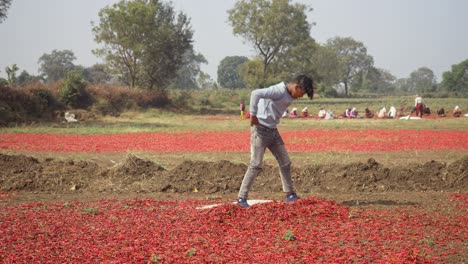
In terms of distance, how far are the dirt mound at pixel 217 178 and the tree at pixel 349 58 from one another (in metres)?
144

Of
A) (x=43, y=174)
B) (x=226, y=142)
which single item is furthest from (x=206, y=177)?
(x=226, y=142)

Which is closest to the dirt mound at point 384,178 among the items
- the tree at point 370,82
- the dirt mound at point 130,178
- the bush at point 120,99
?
the dirt mound at point 130,178

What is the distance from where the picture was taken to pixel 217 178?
12289 millimetres

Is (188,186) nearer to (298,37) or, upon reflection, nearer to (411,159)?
(411,159)

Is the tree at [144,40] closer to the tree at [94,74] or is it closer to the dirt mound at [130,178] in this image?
the dirt mound at [130,178]

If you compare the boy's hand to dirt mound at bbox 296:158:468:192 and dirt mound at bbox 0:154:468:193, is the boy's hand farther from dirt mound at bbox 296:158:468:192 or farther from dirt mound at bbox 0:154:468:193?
dirt mound at bbox 296:158:468:192

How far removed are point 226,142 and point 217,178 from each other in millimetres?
11117

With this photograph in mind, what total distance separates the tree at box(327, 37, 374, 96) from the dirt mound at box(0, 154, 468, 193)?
144m

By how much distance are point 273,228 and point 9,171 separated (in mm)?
7646

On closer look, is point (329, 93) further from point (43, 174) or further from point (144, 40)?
point (43, 174)

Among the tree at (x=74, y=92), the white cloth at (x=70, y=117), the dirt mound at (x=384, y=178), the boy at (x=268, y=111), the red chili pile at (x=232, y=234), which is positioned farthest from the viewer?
the tree at (x=74, y=92)

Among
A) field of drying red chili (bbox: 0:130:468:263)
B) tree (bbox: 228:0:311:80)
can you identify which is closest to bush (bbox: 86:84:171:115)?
tree (bbox: 228:0:311:80)

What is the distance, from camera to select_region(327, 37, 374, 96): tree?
15825 centimetres

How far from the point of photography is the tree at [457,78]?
121750mm
